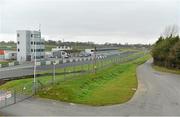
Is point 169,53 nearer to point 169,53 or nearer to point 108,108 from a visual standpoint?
point 169,53

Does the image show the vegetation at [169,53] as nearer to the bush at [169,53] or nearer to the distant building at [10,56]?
the bush at [169,53]

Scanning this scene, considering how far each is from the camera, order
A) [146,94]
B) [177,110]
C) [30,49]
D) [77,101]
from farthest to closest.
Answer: [30,49] → [146,94] → [77,101] → [177,110]

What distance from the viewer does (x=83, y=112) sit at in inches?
834

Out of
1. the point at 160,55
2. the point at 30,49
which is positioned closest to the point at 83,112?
the point at 160,55

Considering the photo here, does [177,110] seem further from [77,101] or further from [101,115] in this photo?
[77,101]

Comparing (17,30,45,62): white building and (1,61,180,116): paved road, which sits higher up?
(17,30,45,62): white building

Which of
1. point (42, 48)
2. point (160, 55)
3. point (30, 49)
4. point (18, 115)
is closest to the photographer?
point (18, 115)

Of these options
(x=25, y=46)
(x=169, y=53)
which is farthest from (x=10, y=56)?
(x=169, y=53)

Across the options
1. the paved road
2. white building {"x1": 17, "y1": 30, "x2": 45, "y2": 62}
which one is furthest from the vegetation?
white building {"x1": 17, "y1": 30, "x2": 45, "y2": 62}

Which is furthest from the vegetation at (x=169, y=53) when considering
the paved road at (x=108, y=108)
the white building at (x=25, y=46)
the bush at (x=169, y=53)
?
the white building at (x=25, y=46)

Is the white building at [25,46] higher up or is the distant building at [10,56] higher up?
the white building at [25,46]

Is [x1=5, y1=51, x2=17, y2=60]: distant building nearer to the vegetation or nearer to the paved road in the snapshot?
the vegetation

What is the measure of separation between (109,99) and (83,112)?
513cm

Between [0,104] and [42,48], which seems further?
[42,48]
